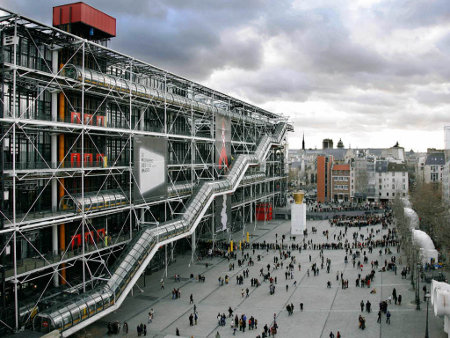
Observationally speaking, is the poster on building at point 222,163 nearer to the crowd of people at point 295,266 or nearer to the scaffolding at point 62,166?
the crowd of people at point 295,266

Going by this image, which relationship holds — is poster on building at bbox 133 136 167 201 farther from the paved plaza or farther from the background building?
the background building

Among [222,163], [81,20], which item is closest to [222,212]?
[222,163]

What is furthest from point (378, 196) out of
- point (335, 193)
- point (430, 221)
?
point (430, 221)

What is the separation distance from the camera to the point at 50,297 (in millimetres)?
20109

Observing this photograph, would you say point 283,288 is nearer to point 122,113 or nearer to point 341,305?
point 341,305

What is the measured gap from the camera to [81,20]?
2608cm

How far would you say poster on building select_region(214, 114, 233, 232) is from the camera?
3778 cm

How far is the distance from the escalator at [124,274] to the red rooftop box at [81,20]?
13.3 metres

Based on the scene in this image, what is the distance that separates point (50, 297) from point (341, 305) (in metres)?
15.8

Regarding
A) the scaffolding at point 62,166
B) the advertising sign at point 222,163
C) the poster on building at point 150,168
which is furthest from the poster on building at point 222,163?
the poster on building at point 150,168

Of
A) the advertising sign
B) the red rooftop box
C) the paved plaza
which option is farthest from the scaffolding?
the advertising sign

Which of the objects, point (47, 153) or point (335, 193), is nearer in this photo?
point (47, 153)

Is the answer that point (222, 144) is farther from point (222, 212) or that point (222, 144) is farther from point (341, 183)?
point (341, 183)

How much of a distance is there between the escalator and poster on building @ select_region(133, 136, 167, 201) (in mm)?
2433
